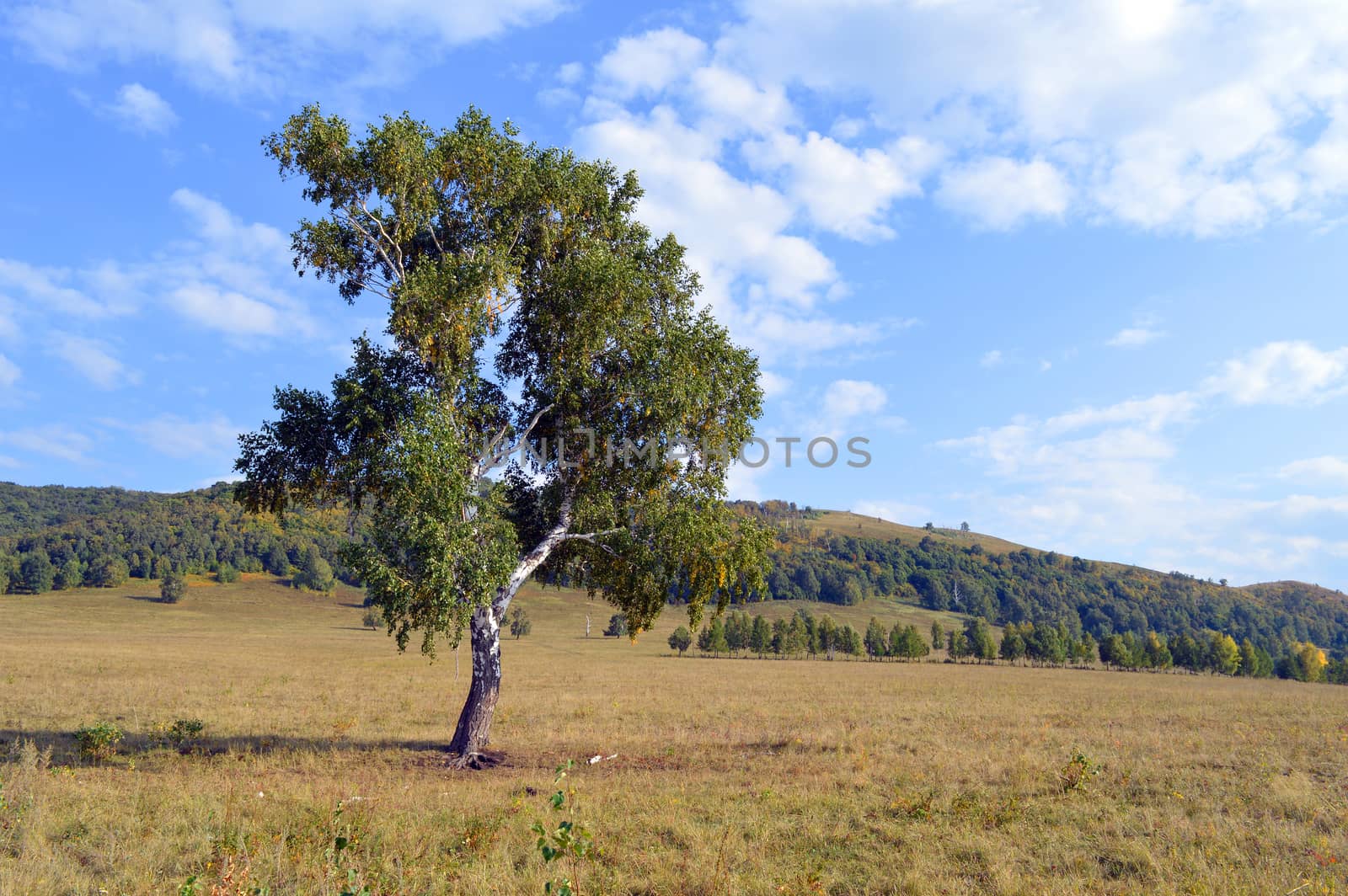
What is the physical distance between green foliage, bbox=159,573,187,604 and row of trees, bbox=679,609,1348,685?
342 feet

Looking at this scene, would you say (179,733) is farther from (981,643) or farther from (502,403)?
(981,643)

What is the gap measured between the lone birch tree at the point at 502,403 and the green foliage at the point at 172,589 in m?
156

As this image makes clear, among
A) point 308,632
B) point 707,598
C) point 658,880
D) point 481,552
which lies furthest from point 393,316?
point 308,632

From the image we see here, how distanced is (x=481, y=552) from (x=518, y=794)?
5.39 meters

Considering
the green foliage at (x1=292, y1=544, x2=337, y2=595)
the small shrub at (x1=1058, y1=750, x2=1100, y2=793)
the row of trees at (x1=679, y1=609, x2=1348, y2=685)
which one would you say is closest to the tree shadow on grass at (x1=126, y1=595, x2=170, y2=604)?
the green foliage at (x1=292, y1=544, x2=337, y2=595)

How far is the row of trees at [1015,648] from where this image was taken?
112125 mm

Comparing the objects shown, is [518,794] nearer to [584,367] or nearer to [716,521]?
[716,521]

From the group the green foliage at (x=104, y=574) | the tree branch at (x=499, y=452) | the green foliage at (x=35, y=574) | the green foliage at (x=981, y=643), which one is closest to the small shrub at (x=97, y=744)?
the tree branch at (x=499, y=452)

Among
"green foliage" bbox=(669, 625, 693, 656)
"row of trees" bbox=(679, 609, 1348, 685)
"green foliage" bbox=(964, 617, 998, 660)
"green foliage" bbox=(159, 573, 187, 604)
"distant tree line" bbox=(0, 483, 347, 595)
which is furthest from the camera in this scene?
"distant tree line" bbox=(0, 483, 347, 595)

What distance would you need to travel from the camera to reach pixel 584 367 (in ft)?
63.4

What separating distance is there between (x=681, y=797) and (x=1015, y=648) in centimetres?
11868

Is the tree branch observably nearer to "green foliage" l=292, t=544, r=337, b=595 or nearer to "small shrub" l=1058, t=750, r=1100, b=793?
"small shrub" l=1058, t=750, r=1100, b=793

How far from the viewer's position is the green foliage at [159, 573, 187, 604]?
14488 centimetres

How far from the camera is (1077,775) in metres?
14.5
